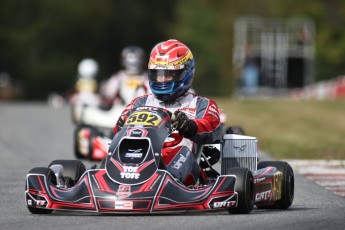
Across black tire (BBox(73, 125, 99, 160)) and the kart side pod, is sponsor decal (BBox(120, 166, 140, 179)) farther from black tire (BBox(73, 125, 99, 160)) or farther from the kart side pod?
black tire (BBox(73, 125, 99, 160))

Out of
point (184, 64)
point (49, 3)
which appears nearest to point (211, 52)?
point (49, 3)

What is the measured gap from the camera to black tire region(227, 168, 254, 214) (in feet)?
30.3

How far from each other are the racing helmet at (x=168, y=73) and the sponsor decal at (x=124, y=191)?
1.46 m

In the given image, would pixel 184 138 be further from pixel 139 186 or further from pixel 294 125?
pixel 294 125

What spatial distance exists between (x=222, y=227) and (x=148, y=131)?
1.20 m

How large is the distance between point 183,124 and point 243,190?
2.66ft

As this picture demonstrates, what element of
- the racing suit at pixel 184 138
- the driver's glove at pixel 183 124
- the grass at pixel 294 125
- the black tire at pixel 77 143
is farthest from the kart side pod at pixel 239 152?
the grass at pixel 294 125

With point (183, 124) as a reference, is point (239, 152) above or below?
below

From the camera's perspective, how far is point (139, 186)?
29.7ft

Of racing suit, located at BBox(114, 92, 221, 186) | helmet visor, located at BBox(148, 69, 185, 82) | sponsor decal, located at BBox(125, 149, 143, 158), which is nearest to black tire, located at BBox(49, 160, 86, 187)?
racing suit, located at BBox(114, 92, 221, 186)

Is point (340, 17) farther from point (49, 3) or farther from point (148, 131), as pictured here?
point (148, 131)

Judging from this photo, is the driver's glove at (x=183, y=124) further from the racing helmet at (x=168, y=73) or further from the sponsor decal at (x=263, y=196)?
the sponsor decal at (x=263, y=196)

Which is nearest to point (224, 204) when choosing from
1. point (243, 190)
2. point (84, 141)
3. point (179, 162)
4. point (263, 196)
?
point (243, 190)

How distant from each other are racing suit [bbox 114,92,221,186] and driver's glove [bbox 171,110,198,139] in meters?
0.09
